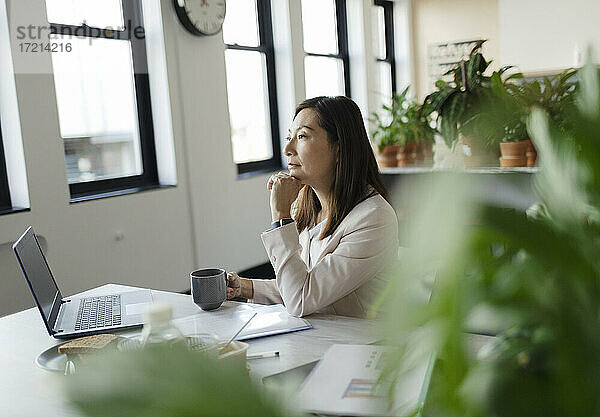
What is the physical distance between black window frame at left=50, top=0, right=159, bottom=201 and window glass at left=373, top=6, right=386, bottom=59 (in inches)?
124

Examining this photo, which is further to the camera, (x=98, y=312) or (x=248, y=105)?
(x=248, y=105)

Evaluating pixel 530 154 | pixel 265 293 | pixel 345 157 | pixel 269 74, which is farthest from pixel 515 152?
pixel 269 74

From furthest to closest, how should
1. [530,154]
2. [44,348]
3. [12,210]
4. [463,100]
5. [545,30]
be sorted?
[545,30] < [463,100] < [530,154] < [12,210] < [44,348]

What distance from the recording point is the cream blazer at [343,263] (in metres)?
1.61

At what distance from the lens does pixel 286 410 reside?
24 cm

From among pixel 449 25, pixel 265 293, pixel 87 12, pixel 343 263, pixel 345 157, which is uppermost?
pixel 449 25

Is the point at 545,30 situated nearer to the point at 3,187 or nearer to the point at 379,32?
the point at 379,32

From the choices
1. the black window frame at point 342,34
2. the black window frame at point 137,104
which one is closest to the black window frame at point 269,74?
the black window frame at point 137,104

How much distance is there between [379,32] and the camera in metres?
6.81

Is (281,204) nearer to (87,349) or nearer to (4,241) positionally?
(87,349)

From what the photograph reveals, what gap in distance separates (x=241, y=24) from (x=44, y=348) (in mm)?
3722

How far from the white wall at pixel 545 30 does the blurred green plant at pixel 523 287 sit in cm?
597

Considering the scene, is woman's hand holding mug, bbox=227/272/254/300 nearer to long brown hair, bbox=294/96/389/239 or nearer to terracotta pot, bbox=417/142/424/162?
long brown hair, bbox=294/96/389/239

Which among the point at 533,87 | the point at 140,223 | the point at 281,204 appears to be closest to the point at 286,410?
the point at 281,204
